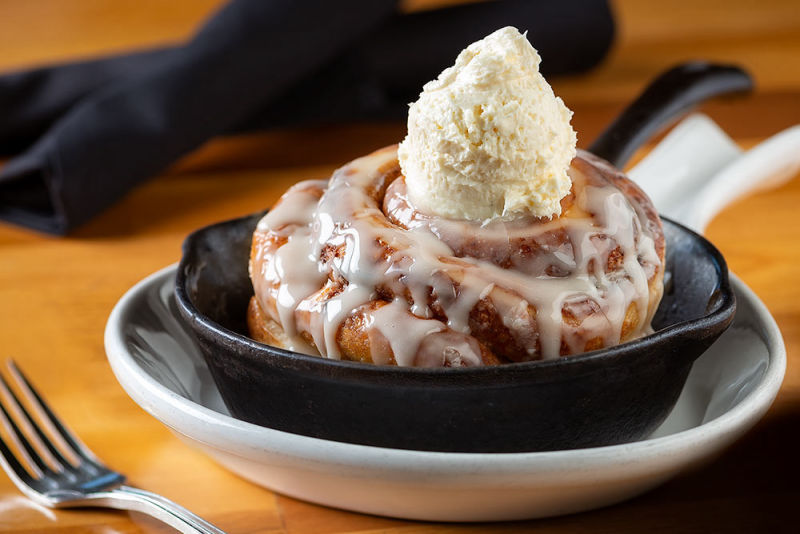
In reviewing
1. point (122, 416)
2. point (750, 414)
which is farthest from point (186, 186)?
point (750, 414)

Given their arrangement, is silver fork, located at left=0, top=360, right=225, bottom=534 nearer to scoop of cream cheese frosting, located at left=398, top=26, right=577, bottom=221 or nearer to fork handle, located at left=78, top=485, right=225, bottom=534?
fork handle, located at left=78, top=485, right=225, bottom=534

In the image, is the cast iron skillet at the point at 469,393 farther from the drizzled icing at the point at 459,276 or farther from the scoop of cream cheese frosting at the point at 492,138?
the scoop of cream cheese frosting at the point at 492,138

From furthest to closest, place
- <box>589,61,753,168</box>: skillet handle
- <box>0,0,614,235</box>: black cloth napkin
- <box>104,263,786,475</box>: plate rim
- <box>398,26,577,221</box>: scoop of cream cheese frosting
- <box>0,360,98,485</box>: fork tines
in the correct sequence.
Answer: <box>0,0,614,235</box>: black cloth napkin
<box>589,61,753,168</box>: skillet handle
<box>0,360,98,485</box>: fork tines
<box>398,26,577,221</box>: scoop of cream cheese frosting
<box>104,263,786,475</box>: plate rim

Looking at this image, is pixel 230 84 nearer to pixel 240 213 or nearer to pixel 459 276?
pixel 240 213

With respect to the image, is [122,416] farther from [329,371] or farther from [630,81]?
[630,81]

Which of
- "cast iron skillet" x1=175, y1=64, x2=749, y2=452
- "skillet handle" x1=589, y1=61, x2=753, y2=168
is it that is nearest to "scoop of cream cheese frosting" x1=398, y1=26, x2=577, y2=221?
"cast iron skillet" x1=175, y1=64, x2=749, y2=452

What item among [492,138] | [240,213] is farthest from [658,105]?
[240,213]
